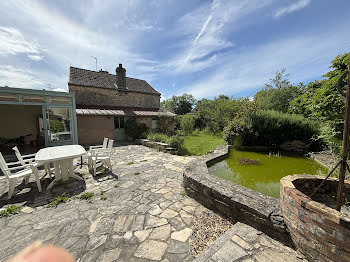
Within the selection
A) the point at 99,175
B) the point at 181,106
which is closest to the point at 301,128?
the point at 99,175

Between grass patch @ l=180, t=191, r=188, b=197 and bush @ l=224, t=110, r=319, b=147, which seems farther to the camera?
bush @ l=224, t=110, r=319, b=147

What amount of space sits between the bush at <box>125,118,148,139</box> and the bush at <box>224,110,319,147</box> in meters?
7.16

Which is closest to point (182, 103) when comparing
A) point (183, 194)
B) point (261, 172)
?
point (261, 172)

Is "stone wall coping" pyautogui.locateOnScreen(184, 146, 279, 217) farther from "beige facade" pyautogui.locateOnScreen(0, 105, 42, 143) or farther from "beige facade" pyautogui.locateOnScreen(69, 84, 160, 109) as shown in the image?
"beige facade" pyautogui.locateOnScreen(0, 105, 42, 143)

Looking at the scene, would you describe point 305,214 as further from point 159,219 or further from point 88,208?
point 88,208

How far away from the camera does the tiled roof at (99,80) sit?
13.6 m

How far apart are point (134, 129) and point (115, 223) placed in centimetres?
1034

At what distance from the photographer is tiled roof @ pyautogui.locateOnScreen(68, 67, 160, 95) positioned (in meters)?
13.6

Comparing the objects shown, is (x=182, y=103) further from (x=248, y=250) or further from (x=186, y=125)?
(x=248, y=250)

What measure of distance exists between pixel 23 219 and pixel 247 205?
4586 mm

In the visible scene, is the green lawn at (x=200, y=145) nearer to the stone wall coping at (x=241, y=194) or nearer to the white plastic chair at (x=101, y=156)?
the white plastic chair at (x=101, y=156)

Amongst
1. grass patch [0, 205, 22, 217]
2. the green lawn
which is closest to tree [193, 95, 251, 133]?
the green lawn

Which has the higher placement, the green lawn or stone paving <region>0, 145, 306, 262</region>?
the green lawn

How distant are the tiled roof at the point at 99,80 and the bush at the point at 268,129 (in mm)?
11322
